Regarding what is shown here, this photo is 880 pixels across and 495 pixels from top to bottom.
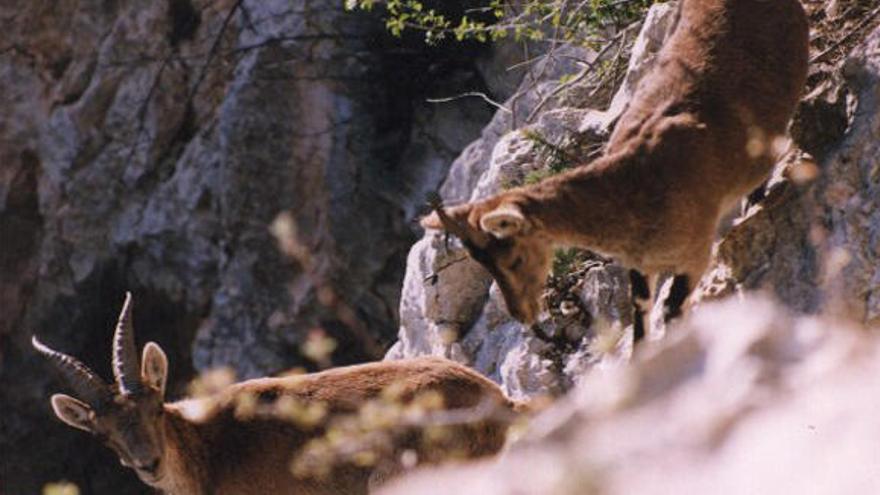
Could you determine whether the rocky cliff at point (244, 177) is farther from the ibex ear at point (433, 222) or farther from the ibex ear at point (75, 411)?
the ibex ear at point (75, 411)

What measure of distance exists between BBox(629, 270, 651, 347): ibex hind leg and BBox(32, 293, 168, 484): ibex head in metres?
2.60

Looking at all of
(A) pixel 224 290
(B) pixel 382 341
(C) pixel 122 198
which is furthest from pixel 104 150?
(B) pixel 382 341

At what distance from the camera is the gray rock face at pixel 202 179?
13539mm

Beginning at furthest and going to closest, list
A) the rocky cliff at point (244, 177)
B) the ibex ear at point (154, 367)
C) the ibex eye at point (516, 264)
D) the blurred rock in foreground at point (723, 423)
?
the rocky cliff at point (244, 177) < the ibex ear at point (154, 367) < the ibex eye at point (516, 264) < the blurred rock in foreground at point (723, 423)

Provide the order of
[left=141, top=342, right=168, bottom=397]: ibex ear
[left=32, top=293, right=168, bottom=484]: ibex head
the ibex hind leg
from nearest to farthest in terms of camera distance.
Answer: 1. the ibex hind leg
2. [left=32, top=293, right=168, bottom=484]: ibex head
3. [left=141, top=342, right=168, bottom=397]: ibex ear

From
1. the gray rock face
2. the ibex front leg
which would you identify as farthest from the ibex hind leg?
the gray rock face

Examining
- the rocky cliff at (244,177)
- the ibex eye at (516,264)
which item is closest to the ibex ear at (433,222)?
the ibex eye at (516,264)

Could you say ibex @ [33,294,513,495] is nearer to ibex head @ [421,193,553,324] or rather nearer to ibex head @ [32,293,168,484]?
ibex head @ [32,293,168,484]

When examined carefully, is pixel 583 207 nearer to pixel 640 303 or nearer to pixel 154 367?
pixel 640 303

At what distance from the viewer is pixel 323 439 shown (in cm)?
719

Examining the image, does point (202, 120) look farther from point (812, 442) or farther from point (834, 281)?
point (812, 442)

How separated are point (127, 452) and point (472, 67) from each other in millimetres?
6592

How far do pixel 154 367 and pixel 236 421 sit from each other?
0.72 meters

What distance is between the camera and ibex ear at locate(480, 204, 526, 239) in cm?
672
